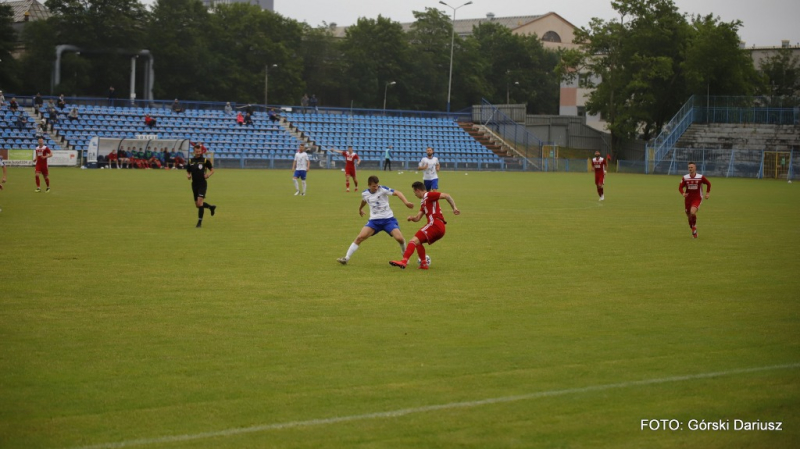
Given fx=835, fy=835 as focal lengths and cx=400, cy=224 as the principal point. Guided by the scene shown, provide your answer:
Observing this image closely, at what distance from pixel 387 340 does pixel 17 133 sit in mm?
53925

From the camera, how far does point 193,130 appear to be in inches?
2517

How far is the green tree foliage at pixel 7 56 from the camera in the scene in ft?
227

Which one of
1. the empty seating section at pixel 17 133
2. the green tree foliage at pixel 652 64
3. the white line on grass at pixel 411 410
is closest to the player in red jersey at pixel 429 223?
the white line on grass at pixel 411 410

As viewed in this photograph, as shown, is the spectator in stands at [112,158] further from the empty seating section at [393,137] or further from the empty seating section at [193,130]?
the empty seating section at [393,137]

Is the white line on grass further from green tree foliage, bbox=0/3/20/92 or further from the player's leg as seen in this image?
green tree foliage, bbox=0/3/20/92

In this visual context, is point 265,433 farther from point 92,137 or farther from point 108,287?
point 92,137

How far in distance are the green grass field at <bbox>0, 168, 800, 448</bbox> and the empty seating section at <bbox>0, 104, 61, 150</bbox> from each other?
39.5m

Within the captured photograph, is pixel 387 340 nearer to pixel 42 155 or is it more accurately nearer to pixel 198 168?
pixel 198 168

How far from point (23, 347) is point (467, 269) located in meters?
7.78

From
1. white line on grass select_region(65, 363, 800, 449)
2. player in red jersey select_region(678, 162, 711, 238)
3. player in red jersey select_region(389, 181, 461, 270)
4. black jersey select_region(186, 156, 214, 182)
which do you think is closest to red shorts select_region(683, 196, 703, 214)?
player in red jersey select_region(678, 162, 711, 238)

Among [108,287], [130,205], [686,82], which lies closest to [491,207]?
[130,205]

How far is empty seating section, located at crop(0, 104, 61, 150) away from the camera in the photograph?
54.9 metres

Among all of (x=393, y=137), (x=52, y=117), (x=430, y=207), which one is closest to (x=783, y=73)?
(x=393, y=137)

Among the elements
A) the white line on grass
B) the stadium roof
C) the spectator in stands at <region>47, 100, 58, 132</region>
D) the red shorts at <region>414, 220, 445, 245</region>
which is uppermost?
the stadium roof
